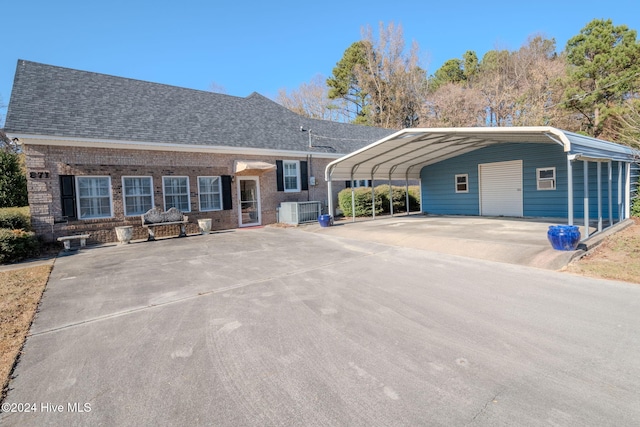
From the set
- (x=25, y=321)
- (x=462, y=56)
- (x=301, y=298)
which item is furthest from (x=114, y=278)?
(x=462, y=56)

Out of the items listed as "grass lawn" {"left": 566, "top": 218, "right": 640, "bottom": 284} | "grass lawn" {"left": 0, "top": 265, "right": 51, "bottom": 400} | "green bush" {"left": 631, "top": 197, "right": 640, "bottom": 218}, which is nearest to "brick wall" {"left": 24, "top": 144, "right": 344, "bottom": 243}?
"grass lawn" {"left": 0, "top": 265, "right": 51, "bottom": 400}

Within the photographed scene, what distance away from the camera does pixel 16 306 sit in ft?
16.7

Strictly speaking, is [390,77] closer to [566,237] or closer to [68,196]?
[566,237]

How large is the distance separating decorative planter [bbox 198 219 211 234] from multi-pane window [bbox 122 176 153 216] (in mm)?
1914

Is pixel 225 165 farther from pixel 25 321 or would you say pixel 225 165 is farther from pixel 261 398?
pixel 261 398

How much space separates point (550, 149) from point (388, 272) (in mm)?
10597

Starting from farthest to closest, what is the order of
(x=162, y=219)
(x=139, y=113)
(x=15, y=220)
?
(x=139, y=113) → (x=162, y=219) → (x=15, y=220)

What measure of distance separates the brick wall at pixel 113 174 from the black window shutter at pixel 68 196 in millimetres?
106

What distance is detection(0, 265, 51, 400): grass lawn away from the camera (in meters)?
3.53

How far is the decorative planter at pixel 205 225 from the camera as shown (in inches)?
520

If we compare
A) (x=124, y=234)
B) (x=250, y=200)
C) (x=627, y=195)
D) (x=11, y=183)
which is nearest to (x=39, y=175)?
(x=124, y=234)

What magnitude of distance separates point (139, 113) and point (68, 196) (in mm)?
4382

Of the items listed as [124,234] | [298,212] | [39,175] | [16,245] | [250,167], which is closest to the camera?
[16,245]

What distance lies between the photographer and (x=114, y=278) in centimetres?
673
